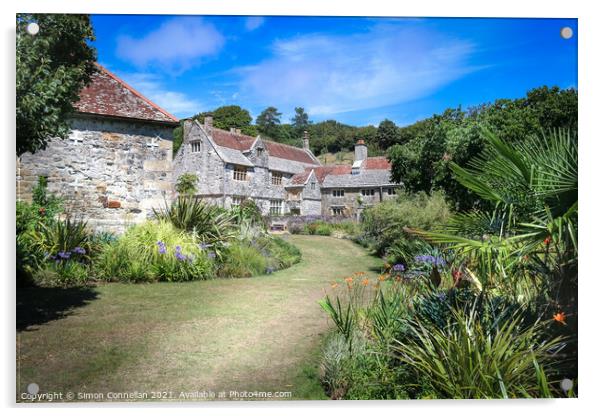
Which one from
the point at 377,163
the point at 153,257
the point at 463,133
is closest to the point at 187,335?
the point at 153,257

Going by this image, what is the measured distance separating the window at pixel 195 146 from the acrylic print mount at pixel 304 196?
3cm

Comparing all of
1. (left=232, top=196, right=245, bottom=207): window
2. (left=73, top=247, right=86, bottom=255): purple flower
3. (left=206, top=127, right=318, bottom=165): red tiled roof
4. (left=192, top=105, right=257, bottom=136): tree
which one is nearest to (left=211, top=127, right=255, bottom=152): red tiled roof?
(left=206, top=127, right=318, bottom=165): red tiled roof

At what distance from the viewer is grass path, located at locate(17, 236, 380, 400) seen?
432 cm

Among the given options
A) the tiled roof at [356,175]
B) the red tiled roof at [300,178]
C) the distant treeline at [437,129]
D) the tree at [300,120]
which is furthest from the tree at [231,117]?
the tiled roof at [356,175]

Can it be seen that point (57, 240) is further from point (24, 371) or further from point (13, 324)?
point (24, 371)

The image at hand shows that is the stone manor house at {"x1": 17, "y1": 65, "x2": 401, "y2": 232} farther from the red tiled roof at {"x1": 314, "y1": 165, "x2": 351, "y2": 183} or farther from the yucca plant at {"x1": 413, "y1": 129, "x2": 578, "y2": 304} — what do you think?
the yucca plant at {"x1": 413, "y1": 129, "x2": 578, "y2": 304}

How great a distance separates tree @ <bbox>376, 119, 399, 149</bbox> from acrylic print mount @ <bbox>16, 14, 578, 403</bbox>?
17mm

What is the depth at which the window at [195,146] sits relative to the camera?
585cm

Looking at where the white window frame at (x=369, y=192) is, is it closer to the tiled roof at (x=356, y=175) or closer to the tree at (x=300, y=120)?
the tiled roof at (x=356, y=175)

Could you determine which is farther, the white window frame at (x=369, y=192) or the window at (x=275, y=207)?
the window at (x=275, y=207)

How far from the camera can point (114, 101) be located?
601 centimetres

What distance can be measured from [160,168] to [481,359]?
193 inches
